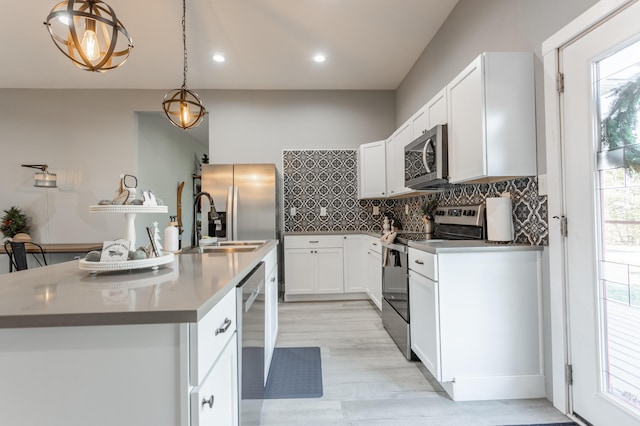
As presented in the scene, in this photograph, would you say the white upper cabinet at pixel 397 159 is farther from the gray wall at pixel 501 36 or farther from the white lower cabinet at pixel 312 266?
the white lower cabinet at pixel 312 266

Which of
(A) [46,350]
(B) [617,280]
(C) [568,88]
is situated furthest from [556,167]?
(A) [46,350]

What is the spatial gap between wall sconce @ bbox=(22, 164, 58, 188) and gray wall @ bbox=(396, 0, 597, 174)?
15.8ft

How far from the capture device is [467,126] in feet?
6.75

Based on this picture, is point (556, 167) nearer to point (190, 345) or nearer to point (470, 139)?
point (470, 139)

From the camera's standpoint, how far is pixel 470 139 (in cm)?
203

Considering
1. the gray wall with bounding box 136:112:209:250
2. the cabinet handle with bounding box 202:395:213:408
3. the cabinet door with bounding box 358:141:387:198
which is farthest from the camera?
the gray wall with bounding box 136:112:209:250

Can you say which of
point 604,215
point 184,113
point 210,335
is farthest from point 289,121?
point 210,335

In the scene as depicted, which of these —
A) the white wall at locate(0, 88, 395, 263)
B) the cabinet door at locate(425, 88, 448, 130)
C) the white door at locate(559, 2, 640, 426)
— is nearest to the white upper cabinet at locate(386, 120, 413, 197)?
the cabinet door at locate(425, 88, 448, 130)

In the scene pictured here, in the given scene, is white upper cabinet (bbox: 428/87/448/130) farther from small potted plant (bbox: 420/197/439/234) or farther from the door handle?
the door handle

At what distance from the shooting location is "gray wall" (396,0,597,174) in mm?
1777

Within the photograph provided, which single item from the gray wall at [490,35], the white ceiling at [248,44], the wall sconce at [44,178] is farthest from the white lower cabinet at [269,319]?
the wall sconce at [44,178]

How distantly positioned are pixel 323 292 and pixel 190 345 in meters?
3.41

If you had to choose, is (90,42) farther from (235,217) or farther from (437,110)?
(235,217)

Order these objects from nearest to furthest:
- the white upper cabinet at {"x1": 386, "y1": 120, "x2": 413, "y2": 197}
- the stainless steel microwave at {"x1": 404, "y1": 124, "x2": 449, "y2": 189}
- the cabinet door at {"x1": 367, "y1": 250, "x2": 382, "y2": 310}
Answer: the stainless steel microwave at {"x1": 404, "y1": 124, "x2": 449, "y2": 189}
the white upper cabinet at {"x1": 386, "y1": 120, "x2": 413, "y2": 197}
the cabinet door at {"x1": 367, "y1": 250, "x2": 382, "y2": 310}
